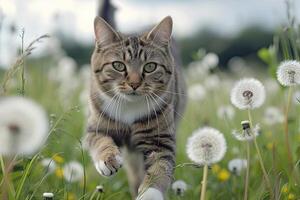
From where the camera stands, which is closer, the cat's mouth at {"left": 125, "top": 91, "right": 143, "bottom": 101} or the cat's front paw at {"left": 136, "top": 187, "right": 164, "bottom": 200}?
the cat's front paw at {"left": 136, "top": 187, "right": 164, "bottom": 200}

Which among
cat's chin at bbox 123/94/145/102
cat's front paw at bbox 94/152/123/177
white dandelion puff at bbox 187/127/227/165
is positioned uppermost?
cat's chin at bbox 123/94/145/102

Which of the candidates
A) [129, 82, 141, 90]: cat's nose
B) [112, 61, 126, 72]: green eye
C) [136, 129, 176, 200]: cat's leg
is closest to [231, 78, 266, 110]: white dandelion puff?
[136, 129, 176, 200]: cat's leg

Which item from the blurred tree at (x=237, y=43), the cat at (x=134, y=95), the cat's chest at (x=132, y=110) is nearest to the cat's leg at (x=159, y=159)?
the cat at (x=134, y=95)

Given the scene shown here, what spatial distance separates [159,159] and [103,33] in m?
0.89

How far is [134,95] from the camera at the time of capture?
146 inches

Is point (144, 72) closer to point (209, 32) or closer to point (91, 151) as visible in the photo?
point (91, 151)

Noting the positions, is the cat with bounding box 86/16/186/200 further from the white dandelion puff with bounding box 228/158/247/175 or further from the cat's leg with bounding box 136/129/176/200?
the white dandelion puff with bounding box 228/158/247/175

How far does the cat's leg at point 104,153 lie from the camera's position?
3.16m

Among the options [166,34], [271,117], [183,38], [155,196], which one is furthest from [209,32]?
[155,196]

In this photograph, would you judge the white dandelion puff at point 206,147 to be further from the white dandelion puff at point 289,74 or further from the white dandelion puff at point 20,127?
the white dandelion puff at point 20,127

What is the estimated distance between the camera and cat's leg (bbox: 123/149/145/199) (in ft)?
12.9

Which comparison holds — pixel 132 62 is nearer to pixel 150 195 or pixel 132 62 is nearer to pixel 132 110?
pixel 132 110

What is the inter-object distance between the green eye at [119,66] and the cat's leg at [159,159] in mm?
421

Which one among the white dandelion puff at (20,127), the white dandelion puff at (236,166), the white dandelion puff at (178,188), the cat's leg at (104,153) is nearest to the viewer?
the white dandelion puff at (20,127)
